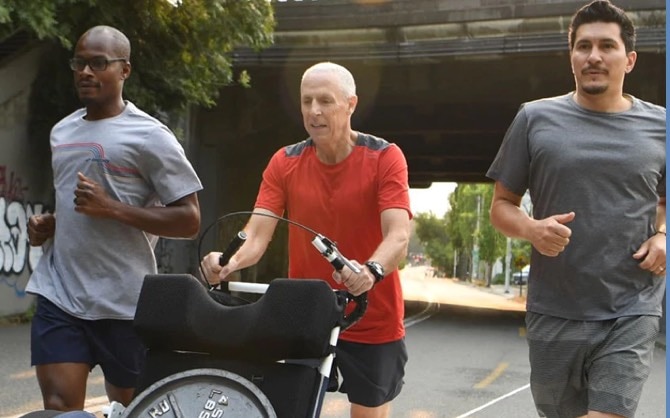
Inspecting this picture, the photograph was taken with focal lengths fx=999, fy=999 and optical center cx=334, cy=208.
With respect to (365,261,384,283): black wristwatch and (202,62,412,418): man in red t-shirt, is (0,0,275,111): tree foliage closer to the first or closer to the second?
(202,62,412,418): man in red t-shirt

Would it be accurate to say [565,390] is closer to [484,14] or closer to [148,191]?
[148,191]

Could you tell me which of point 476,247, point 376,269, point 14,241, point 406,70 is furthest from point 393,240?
point 476,247

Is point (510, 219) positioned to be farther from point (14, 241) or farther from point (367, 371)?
point (14, 241)

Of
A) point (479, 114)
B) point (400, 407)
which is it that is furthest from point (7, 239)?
point (479, 114)

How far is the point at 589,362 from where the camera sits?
373cm

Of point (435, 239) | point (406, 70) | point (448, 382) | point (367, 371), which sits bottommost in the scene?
point (435, 239)

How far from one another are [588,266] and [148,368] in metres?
1.63

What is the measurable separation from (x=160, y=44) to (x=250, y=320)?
12910mm

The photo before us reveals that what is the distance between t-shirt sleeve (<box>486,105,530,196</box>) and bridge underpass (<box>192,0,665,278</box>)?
13.7 meters

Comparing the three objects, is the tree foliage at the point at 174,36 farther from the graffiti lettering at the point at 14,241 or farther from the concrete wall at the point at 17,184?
the graffiti lettering at the point at 14,241

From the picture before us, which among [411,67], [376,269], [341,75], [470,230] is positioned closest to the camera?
[376,269]

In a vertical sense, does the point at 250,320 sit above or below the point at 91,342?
above

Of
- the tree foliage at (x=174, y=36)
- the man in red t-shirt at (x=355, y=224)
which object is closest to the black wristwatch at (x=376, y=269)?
the man in red t-shirt at (x=355, y=224)

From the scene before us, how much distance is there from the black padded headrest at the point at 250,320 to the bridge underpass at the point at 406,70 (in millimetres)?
14986
